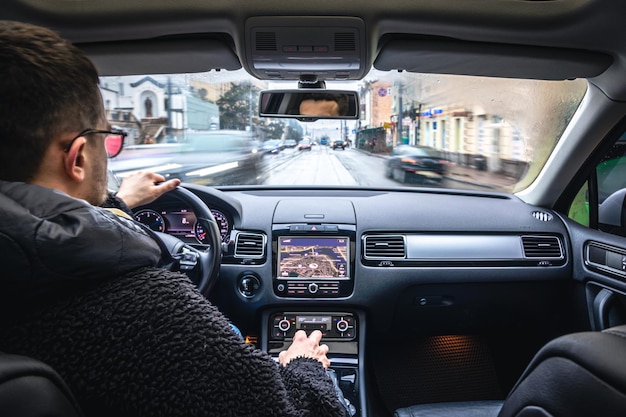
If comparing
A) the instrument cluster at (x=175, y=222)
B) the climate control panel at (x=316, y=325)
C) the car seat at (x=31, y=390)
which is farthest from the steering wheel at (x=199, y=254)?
the car seat at (x=31, y=390)

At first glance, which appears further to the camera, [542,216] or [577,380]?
[542,216]

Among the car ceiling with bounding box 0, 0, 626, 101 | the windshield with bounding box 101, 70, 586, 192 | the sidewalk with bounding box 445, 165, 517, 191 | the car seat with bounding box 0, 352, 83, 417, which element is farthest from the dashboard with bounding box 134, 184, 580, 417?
the car seat with bounding box 0, 352, 83, 417

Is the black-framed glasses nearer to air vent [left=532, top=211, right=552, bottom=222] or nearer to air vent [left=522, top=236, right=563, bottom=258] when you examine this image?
air vent [left=522, top=236, right=563, bottom=258]

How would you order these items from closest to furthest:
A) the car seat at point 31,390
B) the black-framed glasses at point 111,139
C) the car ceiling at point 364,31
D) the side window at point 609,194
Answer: the car seat at point 31,390
the black-framed glasses at point 111,139
the car ceiling at point 364,31
the side window at point 609,194

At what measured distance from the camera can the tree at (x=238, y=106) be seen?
12.8 ft

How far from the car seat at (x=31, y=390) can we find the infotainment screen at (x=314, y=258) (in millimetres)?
2700

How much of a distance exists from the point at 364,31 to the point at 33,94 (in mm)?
1677

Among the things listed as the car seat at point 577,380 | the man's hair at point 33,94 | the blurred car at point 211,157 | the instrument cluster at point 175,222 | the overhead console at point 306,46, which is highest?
the overhead console at point 306,46

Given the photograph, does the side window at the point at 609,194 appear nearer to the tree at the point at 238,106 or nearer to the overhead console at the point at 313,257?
the overhead console at the point at 313,257

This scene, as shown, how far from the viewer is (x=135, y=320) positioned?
44.2 inches

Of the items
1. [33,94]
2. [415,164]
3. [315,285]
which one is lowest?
[315,285]

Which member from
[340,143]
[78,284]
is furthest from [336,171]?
[78,284]

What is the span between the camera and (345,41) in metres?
2.49

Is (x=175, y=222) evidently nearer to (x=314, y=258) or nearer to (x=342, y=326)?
(x=314, y=258)
